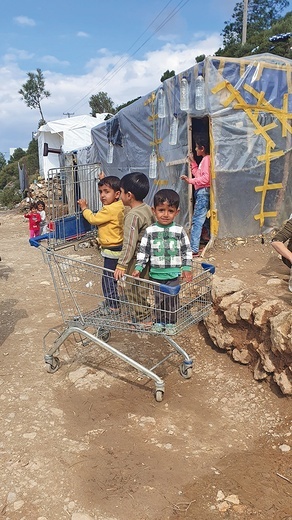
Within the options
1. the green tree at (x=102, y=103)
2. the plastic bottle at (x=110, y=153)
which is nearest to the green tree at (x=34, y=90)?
the green tree at (x=102, y=103)

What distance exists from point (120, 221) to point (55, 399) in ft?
5.73

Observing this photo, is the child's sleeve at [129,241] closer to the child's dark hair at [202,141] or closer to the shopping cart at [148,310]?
the shopping cart at [148,310]

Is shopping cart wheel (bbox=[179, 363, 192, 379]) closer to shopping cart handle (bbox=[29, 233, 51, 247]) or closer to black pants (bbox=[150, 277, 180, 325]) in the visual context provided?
black pants (bbox=[150, 277, 180, 325])

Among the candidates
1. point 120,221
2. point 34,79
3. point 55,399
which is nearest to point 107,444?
point 55,399

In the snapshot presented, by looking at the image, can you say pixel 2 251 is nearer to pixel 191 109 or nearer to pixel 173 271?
pixel 191 109

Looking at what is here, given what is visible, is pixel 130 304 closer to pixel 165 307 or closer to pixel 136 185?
pixel 165 307

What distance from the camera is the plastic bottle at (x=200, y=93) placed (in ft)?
21.8

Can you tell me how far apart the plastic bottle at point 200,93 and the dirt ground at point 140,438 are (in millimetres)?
3479

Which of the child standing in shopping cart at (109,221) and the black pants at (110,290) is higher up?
the child standing in shopping cart at (109,221)

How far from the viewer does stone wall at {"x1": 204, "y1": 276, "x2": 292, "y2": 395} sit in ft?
10.9

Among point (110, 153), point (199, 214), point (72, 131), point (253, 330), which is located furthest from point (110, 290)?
point (72, 131)

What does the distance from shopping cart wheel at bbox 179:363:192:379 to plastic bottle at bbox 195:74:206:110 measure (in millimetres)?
4564

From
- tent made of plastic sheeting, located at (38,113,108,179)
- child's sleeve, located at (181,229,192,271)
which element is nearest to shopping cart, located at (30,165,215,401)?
child's sleeve, located at (181,229,192,271)

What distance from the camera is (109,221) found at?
A: 4.08 metres
